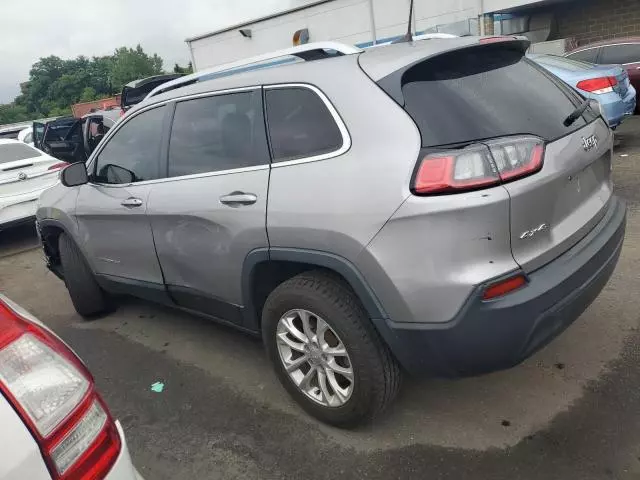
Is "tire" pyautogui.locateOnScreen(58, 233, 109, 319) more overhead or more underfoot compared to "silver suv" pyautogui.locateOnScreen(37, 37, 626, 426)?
more underfoot

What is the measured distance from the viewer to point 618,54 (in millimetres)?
10211

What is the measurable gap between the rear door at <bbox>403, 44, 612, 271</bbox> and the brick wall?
1544 centimetres

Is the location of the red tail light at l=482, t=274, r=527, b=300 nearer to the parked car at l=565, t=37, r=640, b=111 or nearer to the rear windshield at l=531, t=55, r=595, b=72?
the rear windshield at l=531, t=55, r=595, b=72

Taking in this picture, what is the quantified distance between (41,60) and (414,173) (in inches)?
4008

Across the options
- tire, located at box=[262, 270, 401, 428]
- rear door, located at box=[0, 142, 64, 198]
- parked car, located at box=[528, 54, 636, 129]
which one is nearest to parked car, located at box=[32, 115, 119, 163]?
rear door, located at box=[0, 142, 64, 198]

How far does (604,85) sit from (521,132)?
21.3 feet

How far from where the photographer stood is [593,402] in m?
2.63

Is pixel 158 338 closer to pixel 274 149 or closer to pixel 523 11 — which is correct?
pixel 274 149

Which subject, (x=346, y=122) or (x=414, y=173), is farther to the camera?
Result: (x=346, y=122)

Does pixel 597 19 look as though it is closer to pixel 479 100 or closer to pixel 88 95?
pixel 479 100

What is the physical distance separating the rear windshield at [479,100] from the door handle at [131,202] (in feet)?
6.22

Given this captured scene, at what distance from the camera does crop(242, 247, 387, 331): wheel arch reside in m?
2.25

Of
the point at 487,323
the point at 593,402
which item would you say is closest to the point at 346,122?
the point at 487,323

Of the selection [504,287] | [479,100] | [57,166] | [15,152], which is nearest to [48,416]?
[504,287]
